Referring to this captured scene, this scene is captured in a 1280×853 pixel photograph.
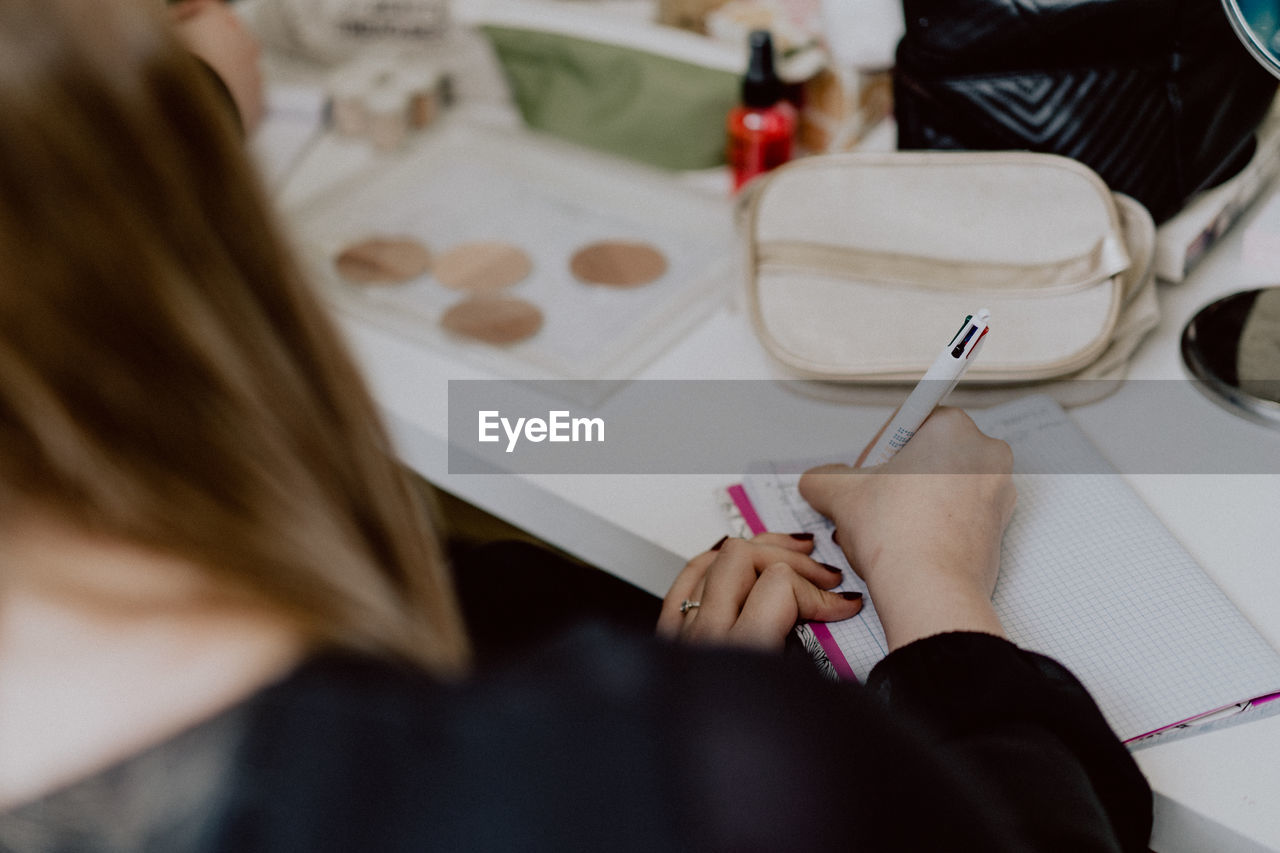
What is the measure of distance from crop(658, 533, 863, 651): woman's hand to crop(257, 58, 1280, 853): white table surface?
0.04m

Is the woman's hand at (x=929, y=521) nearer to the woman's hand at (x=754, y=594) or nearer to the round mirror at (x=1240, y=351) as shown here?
the woman's hand at (x=754, y=594)

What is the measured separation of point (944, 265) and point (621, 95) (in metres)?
0.42

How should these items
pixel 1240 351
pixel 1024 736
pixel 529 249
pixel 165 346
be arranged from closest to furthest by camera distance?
pixel 165 346 → pixel 1024 736 → pixel 1240 351 → pixel 529 249

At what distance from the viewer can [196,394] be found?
32cm

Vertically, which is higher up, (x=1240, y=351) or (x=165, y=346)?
(x=165, y=346)

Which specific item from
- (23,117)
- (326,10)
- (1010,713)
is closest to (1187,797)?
(1010,713)

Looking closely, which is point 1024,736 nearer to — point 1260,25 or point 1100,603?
point 1100,603

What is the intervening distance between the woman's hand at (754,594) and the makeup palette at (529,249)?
0.22 meters

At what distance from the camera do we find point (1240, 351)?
2.28 feet

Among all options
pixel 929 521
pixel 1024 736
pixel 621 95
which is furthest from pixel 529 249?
pixel 1024 736

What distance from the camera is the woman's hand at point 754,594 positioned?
1.76 feet

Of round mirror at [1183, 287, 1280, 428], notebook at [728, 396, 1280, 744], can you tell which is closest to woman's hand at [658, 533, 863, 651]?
notebook at [728, 396, 1280, 744]

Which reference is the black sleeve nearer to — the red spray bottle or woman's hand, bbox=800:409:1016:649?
woman's hand, bbox=800:409:1016:649

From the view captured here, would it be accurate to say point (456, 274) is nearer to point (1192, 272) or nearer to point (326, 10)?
point (326, 10)
